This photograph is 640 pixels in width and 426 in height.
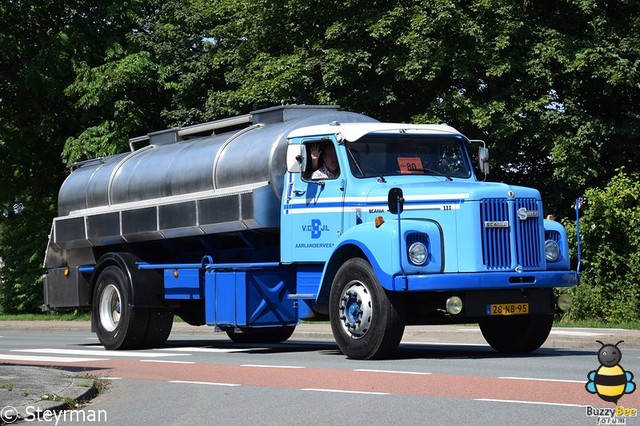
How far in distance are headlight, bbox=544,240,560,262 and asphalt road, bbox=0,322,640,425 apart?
4.20ft

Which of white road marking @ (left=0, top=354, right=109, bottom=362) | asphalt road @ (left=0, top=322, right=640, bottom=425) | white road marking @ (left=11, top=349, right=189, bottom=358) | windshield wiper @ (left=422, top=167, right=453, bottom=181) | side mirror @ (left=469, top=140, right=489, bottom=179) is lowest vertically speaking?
white road marking @ (left=11, top=349, right=189, bottom=358)

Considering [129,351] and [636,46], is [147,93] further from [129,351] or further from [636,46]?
[129,351]

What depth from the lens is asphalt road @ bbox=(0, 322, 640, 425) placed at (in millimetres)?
10102

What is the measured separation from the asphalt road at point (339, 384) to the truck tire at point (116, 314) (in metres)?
0.41

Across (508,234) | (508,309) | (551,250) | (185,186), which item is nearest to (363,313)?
(508,309)

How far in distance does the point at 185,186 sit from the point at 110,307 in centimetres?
279

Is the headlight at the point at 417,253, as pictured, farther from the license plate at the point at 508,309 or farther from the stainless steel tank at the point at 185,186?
the stainless steel tank at the point at 185,186

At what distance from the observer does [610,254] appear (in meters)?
26.4

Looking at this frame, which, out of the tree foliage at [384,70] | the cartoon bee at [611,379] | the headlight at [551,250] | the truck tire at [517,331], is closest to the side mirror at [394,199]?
the headlight at [551,250]

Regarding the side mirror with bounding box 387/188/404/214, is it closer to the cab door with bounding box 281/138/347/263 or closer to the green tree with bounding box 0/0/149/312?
the cab door with bounding box 281/138/347/263

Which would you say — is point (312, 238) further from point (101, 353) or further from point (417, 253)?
point (101, 353)

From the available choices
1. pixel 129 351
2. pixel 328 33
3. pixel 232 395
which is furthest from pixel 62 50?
pixel 232 395

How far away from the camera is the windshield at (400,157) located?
16.9 m

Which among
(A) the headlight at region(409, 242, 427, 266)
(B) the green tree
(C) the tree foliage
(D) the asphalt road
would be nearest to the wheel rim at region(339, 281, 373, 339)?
(D) the asphalt road
